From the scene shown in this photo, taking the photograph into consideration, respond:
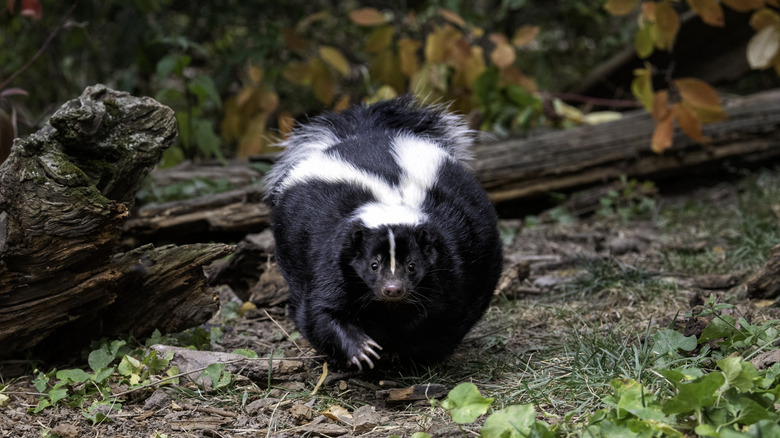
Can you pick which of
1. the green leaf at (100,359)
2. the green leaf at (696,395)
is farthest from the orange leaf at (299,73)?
the green leaf at (696,395)

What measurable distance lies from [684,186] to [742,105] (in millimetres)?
921

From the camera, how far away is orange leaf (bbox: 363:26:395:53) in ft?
22.7

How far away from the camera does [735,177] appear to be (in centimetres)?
706

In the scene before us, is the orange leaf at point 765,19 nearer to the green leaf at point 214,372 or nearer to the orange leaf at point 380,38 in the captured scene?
the orange leaf at point 380,38

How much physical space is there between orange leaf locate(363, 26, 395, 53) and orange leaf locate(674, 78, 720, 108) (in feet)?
8.26

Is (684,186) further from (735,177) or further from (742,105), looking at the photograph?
(742,105)

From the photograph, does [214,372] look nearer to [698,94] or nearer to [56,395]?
[56,395]

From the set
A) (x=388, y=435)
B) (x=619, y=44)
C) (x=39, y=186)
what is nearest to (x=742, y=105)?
(x=619, y=44)

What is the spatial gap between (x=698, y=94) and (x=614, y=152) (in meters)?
1.09

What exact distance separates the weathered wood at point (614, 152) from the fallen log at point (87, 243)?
313 centimetres

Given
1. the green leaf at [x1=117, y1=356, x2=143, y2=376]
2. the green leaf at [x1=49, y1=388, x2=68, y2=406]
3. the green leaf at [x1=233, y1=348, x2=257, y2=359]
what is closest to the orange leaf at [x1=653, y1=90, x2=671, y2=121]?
the green leaf at [x1=233, y1=348, x2=257, y2=359]

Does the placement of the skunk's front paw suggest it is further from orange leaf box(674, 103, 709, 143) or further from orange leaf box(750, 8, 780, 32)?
orange leaf box(750, 8, 780, 32)

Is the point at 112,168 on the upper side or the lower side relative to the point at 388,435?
upper

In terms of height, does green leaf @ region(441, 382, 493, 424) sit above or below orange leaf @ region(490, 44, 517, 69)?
below
